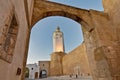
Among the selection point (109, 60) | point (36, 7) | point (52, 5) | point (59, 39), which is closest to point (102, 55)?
point (109, 60)

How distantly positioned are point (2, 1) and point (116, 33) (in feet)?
14.8

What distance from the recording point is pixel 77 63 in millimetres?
14438

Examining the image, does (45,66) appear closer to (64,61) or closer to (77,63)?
(64,61)

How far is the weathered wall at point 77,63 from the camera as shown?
1246 cm

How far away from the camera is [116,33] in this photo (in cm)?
438

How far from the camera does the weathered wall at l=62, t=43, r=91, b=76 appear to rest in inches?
491

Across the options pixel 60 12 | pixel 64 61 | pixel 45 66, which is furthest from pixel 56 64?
pixel 60 12

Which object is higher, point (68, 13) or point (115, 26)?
point (68, 13)

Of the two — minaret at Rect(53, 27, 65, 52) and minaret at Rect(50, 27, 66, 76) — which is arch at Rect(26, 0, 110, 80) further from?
minaret at Rect(53, 27, 65, 52)

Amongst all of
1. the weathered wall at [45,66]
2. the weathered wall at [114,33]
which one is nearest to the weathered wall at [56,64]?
the weathered wall at [45,66]

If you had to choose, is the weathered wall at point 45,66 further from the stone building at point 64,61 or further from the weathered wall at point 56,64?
the weathered wall at point 56,64

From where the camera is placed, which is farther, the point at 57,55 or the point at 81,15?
the point at 57,55

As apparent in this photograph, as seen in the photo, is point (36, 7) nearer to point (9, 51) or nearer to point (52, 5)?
point (52, 5)

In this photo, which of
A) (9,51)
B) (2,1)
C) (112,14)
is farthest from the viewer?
(112,14)
